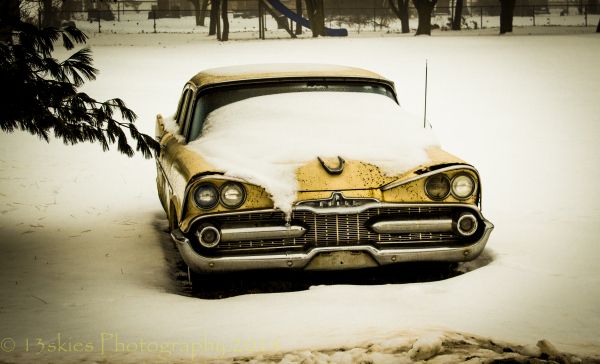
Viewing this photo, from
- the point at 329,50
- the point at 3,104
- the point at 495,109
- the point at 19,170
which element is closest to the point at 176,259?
the point at 3,104

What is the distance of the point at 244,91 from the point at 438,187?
6.35 ft

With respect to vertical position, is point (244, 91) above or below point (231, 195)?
above

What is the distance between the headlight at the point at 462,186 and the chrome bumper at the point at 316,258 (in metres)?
0.37

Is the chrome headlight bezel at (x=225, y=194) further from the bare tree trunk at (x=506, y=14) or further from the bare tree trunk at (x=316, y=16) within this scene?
the bare tree trunk at (x=506, y=14)

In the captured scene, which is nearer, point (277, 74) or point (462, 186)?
point (462, 186)


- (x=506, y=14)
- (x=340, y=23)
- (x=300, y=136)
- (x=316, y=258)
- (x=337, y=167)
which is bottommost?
(x=316, y=258)

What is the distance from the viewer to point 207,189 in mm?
5406

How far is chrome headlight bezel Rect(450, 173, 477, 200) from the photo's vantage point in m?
5.61

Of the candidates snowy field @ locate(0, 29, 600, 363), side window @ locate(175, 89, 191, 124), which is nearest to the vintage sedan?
snowy field @ locate(0, 29, 600, 363)

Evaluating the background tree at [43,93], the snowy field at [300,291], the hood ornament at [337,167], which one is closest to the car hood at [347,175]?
the hood ornament at [337,167]

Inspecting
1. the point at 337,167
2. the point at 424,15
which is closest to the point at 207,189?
the point at 337,167

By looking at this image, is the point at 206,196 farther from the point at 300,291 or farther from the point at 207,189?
the point at 300,291

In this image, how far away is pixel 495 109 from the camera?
Result: 50.8ft

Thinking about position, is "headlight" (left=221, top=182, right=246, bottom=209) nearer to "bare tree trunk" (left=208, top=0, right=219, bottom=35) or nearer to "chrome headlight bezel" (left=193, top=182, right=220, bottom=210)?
"chrome headlight bezel" (left=193, top=182, right=220, bottom=210)
